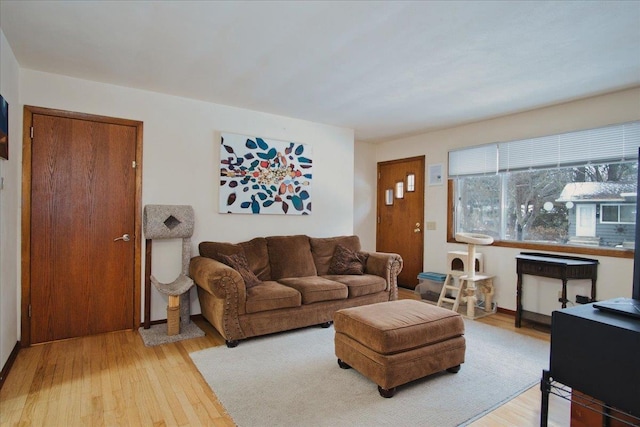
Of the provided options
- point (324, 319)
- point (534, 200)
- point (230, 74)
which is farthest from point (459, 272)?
point (230, 74)

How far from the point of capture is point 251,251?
12.9 ft

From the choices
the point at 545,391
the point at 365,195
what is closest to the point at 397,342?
the point at 545,391

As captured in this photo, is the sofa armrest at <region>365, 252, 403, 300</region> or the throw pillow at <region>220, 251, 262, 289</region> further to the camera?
the sofa armrest at <region>365, 252, 403, 300</region>

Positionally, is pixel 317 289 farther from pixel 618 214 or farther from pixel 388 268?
pixel 618 214

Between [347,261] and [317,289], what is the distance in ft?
2.77

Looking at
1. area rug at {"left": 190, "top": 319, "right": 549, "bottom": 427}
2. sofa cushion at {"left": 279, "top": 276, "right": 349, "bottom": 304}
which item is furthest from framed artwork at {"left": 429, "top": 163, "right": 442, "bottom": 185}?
area rug at {"left": 190, "top": 319, "right": 549, "bottom": 427}

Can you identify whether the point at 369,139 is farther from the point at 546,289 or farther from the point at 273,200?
the point at 546,289

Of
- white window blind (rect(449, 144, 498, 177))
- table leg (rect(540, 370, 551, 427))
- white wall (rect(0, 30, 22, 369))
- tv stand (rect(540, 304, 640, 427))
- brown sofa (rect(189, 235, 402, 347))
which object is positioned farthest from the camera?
white window blind (rect(449, 144, 498, 177))

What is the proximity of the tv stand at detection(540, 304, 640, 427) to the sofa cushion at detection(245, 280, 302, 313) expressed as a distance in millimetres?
2152

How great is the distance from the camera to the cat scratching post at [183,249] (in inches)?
131

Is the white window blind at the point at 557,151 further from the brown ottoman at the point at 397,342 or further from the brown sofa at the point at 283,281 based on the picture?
the brown ottoman at the point at 397,342

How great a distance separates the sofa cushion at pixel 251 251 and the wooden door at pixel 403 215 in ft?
8.37

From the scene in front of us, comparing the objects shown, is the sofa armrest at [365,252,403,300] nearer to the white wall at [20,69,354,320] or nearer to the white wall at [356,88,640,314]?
the white wall at [20,69,354,320]

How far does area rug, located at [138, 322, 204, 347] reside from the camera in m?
3.17
